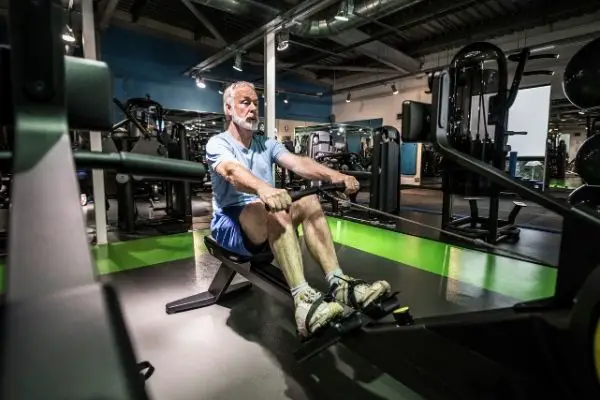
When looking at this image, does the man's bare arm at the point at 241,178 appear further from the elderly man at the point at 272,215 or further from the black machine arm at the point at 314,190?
the black machine arm at the point at 314,190

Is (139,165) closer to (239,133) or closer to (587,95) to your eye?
(239,133)

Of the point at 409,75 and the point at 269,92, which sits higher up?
the point at 409,75

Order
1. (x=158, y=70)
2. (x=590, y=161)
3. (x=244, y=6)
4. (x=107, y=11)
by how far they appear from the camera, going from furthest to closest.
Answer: (x=158, y=70) < (x=107, y=11) < (x=244, y=6) < (x=590, y=161)

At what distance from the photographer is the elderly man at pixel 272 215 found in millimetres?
1544

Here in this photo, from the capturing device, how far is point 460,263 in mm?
3021

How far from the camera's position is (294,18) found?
3871 millimetres

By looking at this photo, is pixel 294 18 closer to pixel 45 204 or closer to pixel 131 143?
pixel 131 143

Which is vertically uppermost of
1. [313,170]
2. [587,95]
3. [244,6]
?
[244,6]

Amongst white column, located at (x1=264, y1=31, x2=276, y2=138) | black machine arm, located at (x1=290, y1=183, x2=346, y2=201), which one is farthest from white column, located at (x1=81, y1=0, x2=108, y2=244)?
black machine arm, located at (x1=290, y1=183, x2=346, y2=201)

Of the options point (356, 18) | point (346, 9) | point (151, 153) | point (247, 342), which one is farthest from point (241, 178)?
point (356, 18)

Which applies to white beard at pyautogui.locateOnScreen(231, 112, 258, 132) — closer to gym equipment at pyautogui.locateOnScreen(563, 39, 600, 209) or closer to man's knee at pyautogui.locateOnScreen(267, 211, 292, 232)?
man's knee at pyautogui.locateOnScreen(267, 211, 292, 232)

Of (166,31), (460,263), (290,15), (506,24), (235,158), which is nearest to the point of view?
(235,158)

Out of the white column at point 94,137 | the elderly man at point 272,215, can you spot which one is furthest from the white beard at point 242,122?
the white column at point 94,137

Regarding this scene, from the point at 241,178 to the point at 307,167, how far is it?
647 millimetres
